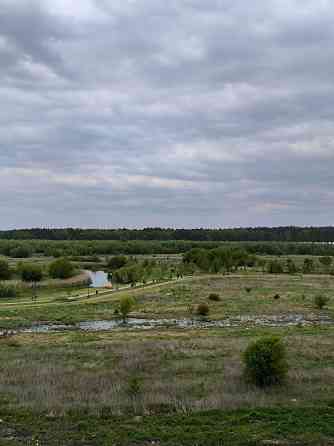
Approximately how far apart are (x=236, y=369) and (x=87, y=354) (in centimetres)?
880

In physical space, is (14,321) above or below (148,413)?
below

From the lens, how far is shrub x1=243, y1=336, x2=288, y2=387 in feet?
58.0

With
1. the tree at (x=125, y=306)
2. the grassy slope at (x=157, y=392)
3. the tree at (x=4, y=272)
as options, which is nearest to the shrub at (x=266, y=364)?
the grassy slope at (x=157, y=392)

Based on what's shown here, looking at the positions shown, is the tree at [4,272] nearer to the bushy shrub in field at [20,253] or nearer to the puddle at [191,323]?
the puddle at [191,323]

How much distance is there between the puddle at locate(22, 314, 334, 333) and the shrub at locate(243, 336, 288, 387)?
24.5m

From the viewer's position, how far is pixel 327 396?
1536 centimetres

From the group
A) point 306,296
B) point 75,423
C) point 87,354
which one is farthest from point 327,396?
point 306,296

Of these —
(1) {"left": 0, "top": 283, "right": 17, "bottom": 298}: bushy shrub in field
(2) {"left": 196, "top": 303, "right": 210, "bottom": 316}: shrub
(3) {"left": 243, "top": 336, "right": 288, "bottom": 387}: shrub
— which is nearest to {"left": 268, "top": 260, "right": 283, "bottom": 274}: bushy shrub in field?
(2) {"left": 196, "top": 303, "right": 210, "bottom": 316}: shrub

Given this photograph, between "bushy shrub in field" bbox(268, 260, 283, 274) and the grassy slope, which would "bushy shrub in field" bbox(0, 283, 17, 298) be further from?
"bushy shrub in field" bbox(268, 260, 283, 274)

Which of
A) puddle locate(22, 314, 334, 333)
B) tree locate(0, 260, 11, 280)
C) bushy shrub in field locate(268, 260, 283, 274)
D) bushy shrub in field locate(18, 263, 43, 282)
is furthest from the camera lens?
bushy shrub in field locate(268, 260, 283, 274)

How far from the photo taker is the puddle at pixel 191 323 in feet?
143

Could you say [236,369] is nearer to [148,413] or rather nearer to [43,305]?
[148,413]

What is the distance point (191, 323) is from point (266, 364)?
29.2 metres

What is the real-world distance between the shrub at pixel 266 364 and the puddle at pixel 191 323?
24486mm
